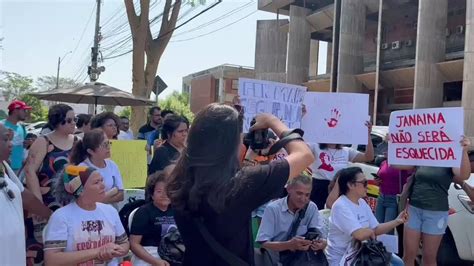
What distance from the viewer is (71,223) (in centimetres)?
305

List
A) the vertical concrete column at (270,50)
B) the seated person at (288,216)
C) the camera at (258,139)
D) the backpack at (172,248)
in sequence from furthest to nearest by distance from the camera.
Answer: the vertical concrete column at (270,50) → the seated person at (288,216) → the backpack at (172,248) → the camera at (258,139)

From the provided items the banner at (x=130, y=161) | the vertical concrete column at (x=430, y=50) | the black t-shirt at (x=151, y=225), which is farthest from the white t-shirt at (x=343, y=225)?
the vertical concrete column at (x=430, y=50)

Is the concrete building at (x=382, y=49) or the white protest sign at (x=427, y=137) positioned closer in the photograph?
the white protest sign at (x=427, y=137)

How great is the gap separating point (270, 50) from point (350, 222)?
25518 millimetres

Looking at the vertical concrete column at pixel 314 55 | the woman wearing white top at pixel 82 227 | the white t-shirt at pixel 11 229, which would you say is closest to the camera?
the white t-shirt at pixel 11 229

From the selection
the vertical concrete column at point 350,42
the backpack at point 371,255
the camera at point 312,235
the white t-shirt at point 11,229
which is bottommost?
the backpack at point 371,255

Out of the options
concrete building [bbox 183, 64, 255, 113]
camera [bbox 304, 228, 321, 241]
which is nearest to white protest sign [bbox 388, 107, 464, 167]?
camera [bbox 304, 228, 321, 241]

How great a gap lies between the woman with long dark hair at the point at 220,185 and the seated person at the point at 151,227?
5.80 feet

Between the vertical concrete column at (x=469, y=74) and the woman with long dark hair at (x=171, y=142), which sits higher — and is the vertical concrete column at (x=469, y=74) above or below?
above

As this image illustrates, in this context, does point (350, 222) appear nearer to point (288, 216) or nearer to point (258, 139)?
point (288, 216)

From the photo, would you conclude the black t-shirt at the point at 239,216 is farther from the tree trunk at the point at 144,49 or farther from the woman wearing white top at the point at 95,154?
the tree trunk at the point at 144,49

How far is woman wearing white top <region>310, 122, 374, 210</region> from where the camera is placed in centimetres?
598

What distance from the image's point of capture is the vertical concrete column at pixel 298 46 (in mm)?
26578

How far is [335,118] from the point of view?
5469mm
